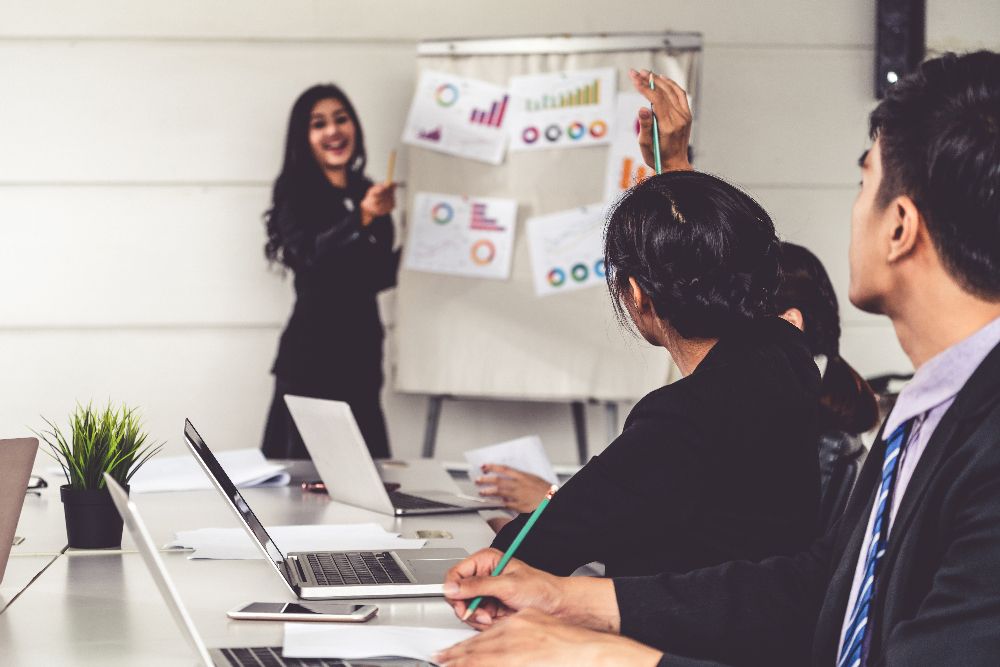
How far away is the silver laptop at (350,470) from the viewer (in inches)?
74.9

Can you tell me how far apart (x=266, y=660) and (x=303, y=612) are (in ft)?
0.53

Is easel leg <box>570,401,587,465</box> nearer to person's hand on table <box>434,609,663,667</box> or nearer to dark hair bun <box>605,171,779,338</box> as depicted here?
dark hair bun <box>605,171,779,338</box>

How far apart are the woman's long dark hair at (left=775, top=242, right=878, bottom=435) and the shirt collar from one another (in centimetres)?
102

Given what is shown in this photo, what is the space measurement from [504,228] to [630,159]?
45 cm

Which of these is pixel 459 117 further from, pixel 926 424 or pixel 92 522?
pixel 926 424

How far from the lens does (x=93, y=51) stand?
373 cm

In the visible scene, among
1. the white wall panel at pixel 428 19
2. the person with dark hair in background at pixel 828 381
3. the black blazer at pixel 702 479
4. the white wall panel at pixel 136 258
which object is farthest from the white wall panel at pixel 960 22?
the black blazer at pixel 702 479

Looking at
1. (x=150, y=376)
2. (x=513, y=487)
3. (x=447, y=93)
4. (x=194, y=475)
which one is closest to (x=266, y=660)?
(x=513, y=487)

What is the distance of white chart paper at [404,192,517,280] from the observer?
11.6ft

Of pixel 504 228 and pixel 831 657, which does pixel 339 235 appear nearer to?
pixel 504 228

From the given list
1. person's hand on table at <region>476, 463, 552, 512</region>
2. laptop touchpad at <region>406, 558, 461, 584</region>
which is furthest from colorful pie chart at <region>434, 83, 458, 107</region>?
laptop touchpad at <region>406, 558, 461, 584</region>

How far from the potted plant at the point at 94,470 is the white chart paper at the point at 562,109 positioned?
2.08 meters

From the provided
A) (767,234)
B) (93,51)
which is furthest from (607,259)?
(93,51)

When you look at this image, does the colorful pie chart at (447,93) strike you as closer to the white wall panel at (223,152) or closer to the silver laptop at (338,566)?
the white wall panel at (223,152)
